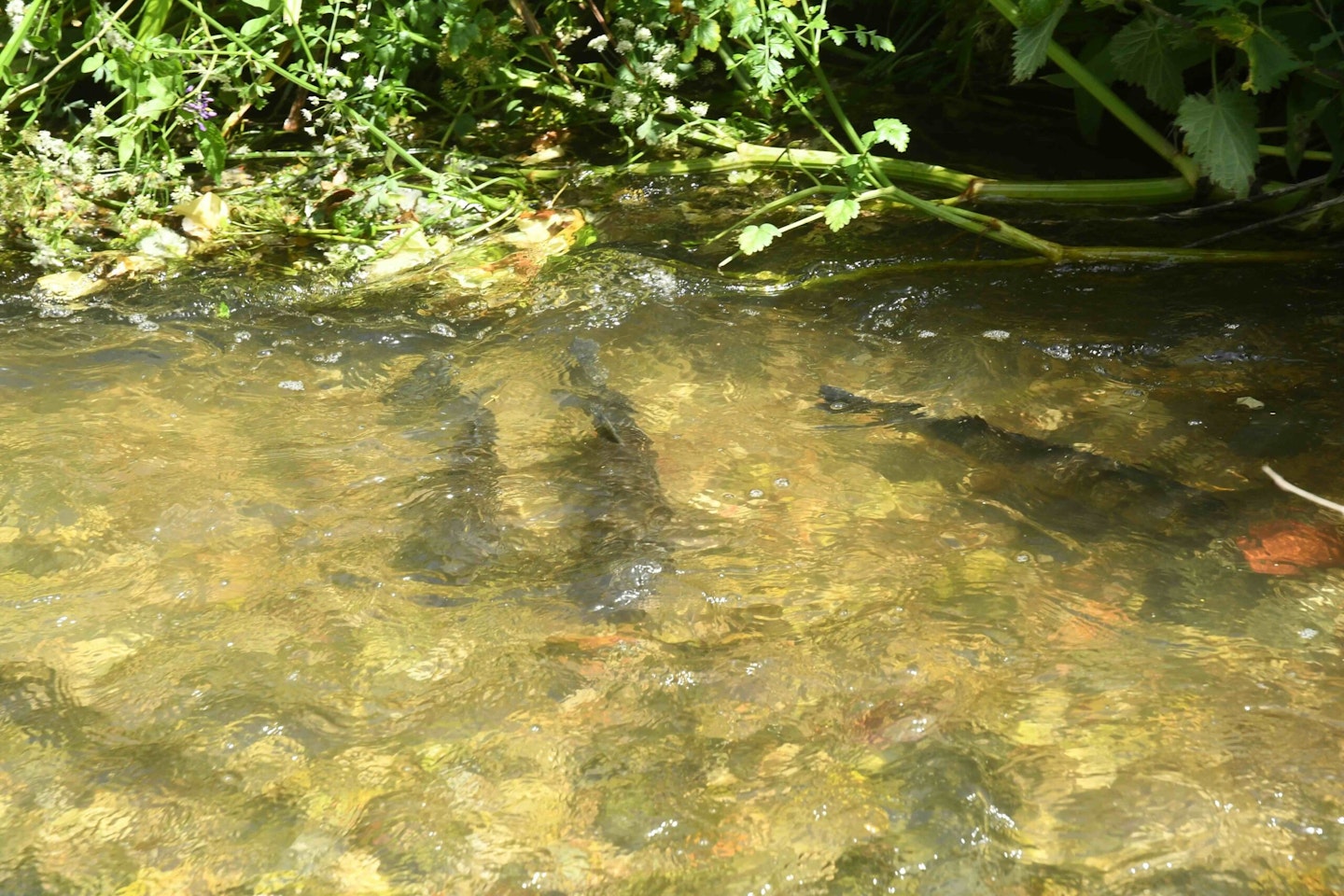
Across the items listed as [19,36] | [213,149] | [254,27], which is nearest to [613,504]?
[213,149]

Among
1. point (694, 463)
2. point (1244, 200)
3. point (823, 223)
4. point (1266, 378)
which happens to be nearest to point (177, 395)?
point (694, 463)

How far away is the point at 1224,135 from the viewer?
259 cm

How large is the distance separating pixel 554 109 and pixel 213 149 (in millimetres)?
1254

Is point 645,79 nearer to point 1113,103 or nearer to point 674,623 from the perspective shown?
point 1113,103

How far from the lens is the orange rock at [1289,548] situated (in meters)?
1.80

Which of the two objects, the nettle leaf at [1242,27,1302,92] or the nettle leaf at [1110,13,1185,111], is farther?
the nettle leaf at [1110,13,1185,111]

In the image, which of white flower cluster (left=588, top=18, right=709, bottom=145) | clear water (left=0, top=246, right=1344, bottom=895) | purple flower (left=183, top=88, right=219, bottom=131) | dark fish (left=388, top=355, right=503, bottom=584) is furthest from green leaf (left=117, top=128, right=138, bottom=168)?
dark fish (left=388, top=355, right=503, bottom=584)

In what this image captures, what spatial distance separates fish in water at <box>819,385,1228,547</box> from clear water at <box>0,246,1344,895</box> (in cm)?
2

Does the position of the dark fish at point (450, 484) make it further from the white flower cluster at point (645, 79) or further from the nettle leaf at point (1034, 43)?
the nettle leaf at point (1034, 43)

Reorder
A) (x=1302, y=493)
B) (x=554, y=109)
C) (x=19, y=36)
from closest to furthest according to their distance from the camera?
(x=1302, y=493)
(x=19, y=36)
(x=554, y=109)

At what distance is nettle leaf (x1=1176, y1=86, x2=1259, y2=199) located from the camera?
8.41 feet

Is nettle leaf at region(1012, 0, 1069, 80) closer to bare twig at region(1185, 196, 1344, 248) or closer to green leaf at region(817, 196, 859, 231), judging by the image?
green leaf at region(817, 196, 859, 231)

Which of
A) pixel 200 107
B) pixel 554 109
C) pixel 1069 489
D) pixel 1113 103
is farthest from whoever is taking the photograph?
pixel 554 109

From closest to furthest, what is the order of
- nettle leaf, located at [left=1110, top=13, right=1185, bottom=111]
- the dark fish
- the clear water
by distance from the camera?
the clear water < the dark fish < nettle leaf, located at [left=1110, top=13, right=1185, bottom=111]
